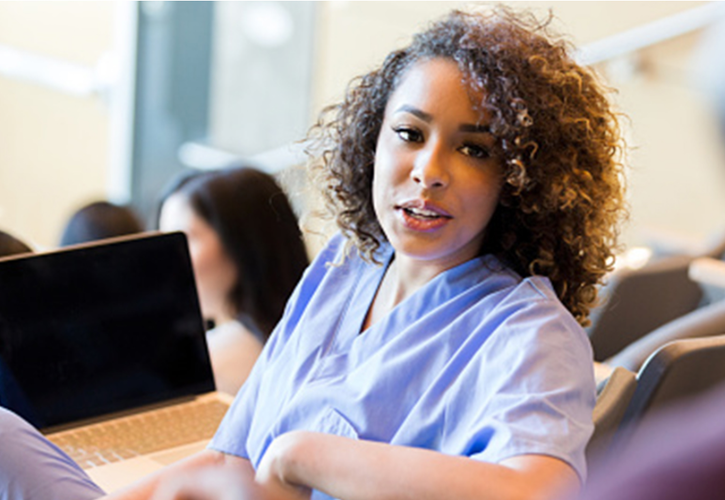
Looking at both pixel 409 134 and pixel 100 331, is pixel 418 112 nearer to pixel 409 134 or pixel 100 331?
pixel 409 134

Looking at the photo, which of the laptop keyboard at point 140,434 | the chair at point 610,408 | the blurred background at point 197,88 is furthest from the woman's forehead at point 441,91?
the blurred background at point 197,88

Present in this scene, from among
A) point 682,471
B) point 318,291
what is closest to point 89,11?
point 318,291

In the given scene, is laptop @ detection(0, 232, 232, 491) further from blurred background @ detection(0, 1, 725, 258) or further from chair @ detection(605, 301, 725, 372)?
blurred background @ detection(0, 1, 725, 258)

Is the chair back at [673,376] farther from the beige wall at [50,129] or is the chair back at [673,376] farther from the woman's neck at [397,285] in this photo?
the beige wall at [50,129]

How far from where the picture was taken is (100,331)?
4.79 ft

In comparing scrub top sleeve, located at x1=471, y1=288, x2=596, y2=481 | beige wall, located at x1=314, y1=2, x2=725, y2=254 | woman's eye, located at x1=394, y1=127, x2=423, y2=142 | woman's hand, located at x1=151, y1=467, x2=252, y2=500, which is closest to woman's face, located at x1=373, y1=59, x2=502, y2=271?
woman's eye, located at x1=394, y1=127, x2=423, y2=142

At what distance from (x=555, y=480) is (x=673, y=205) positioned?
2567 mm

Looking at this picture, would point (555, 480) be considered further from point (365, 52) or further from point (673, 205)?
point (365, 52)

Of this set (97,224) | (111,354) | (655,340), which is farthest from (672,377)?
(97,224)

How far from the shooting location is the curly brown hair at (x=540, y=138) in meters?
1.04

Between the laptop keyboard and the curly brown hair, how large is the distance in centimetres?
58

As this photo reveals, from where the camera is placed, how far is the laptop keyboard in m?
1.43

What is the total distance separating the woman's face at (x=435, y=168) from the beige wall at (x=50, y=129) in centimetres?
352

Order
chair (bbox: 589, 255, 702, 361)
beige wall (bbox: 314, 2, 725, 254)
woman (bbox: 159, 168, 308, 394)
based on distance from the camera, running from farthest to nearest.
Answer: beige wall (bbox: 314, 2, 725, 254), chair (bbox: 589, 255, 702, 361), woman (bbox: 159, 168, 308, 394)
